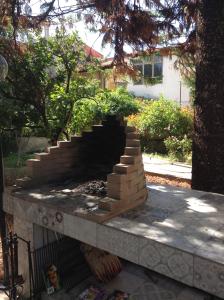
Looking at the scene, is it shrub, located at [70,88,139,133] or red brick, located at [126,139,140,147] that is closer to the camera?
red brick, located at [126,139,140,147]

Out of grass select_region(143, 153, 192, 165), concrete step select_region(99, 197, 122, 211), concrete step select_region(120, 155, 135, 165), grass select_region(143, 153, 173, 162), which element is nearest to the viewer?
concrete step select_region(99, 197, 122, 211)

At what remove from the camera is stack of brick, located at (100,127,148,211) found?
328cm

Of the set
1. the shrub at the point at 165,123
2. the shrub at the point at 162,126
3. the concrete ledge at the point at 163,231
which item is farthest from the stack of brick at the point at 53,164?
the shrub at the point at 165,123

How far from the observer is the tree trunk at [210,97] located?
503 cm

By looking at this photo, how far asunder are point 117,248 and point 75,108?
5010 millimetres

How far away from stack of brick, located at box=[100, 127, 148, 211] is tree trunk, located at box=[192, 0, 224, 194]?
5.82ft

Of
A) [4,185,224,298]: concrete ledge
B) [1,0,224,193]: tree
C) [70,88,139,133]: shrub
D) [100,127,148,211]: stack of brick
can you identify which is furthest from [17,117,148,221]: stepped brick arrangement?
[1,0,224,193]: tree

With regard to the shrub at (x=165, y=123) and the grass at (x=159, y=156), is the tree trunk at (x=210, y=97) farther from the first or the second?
the shrub at (x=165, y=123)

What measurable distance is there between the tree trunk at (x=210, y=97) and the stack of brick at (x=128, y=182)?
1775mm

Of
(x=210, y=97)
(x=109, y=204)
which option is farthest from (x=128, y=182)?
(x=210, y=97)

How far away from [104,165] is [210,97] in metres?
1.86

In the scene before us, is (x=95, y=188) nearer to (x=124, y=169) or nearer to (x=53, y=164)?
(x=53, y=164)

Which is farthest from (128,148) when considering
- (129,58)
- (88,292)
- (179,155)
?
(179,155)

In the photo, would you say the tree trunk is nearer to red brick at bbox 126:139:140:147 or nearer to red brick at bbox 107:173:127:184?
red brick at bbox 126:139:140:147
